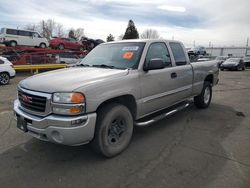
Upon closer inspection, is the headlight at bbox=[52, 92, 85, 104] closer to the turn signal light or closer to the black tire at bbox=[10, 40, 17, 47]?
the turn signal light

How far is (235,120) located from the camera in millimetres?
5785

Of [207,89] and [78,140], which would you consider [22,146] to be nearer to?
[78,140]

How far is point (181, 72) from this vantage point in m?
5.14

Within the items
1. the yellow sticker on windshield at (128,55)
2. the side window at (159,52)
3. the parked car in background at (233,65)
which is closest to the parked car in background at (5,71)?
the yellow sticker on windshield at (128,55)

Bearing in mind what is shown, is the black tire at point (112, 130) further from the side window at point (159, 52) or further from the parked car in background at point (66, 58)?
the parked car in background at point (66, 58)

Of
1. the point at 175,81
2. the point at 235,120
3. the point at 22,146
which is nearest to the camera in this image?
the point at 22,146

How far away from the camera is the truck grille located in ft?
10.5

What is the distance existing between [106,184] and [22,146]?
1943 mm

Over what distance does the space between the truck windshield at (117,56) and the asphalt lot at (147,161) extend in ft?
4.81

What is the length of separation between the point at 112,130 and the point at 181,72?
2276 millimetres

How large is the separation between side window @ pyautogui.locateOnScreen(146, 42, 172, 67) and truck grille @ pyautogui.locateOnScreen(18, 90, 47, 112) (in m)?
1.99

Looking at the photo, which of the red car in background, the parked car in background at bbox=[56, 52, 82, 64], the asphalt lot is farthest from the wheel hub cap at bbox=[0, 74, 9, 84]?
the red car in background

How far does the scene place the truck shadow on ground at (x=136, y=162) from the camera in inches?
122

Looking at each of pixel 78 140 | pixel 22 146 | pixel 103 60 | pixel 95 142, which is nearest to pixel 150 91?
pixel 103 60
